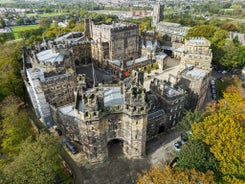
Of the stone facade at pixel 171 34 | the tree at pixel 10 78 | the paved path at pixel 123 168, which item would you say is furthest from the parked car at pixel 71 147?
the stone facade at pixel 171 34

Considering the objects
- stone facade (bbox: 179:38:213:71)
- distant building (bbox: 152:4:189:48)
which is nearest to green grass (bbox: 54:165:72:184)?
stone facade (bbox: 179:38:213:71)

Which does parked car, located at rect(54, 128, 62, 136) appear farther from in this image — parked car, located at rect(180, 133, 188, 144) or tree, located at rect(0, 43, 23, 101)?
parked car, located at rect(180, 133, 188, 144)

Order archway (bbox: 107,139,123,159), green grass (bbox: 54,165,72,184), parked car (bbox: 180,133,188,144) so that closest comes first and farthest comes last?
green grass (bbox: 54,165,72,184), archway (bbox: 107,139,123,159), parked car (bbox: 180,133,188,144)

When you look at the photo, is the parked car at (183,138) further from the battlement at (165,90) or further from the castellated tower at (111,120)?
the castellated tower at (111,120)

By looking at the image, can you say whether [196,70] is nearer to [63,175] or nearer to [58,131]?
[58,131]

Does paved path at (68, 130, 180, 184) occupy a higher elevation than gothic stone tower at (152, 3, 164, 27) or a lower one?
lower
